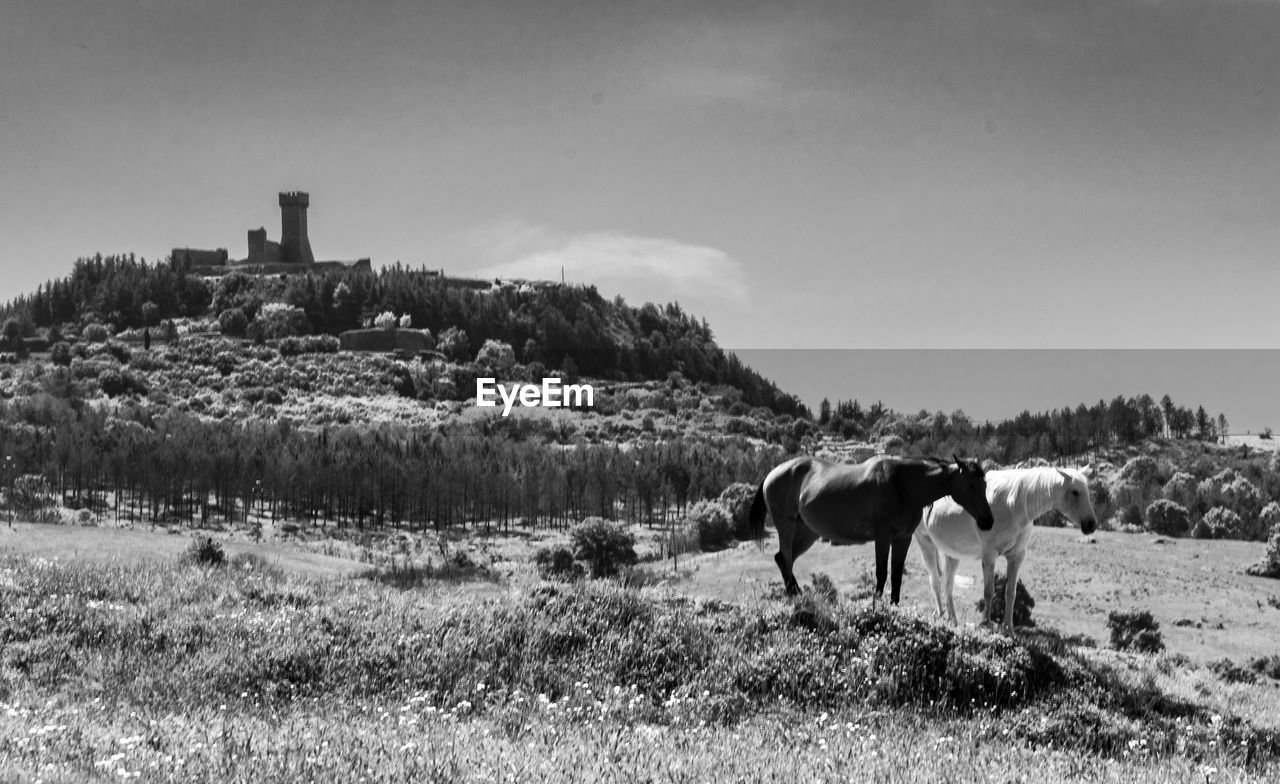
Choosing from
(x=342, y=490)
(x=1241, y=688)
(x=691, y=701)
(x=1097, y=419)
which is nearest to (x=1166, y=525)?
(x=342, y=490)

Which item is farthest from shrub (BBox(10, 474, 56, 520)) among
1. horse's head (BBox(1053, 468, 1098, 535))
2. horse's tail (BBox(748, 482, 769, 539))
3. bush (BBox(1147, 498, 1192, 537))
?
bush (BBox(1147, 498, 1192, 537))

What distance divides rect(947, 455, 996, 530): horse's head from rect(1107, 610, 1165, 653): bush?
1475cm

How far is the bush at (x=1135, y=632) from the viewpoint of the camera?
93.7 feet

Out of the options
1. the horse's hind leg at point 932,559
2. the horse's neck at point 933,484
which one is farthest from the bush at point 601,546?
the horse's neck at point 933,484

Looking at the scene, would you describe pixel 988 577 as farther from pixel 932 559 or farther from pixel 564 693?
pixel 564 693

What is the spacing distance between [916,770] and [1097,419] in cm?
20402

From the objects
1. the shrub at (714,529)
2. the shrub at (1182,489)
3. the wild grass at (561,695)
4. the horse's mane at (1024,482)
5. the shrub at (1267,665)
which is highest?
the horse's mane at (1024,482)

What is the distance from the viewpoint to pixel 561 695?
1185 cm

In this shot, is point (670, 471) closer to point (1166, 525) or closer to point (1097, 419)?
point (1166, 525)

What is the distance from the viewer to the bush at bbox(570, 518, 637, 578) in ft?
191

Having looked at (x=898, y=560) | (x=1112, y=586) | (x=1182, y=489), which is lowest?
(x=1182, y=489)

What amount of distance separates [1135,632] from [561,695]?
2364 cm

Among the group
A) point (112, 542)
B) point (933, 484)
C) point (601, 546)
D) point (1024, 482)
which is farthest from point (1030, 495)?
point (601, 546)

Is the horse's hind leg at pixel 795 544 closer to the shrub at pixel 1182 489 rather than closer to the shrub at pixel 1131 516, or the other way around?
the shrub at pixel 1131 516
